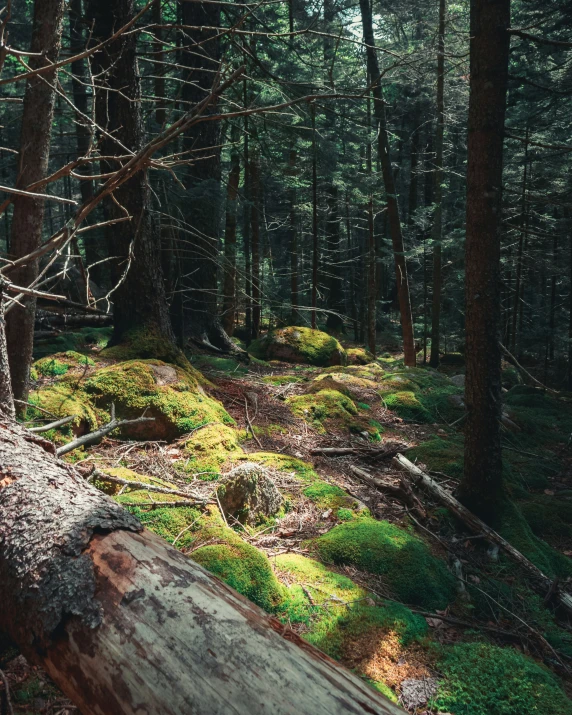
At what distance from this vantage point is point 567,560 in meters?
5.01

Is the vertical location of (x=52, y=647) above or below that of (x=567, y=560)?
above

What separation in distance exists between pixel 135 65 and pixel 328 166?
31.5 feet

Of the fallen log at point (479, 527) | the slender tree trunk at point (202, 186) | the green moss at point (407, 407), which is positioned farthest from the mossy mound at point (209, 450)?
the green moss at point (407, 407)

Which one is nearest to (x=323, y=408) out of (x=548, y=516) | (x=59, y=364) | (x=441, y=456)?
(x=441, y=456)

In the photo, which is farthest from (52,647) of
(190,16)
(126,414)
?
(190,16)

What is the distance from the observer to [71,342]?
9508 millimetres

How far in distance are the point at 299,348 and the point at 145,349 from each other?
633cm

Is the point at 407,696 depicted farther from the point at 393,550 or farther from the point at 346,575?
the point at 393,550

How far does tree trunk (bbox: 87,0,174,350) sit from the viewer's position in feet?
19.9

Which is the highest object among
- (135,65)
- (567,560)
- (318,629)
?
(135,65)

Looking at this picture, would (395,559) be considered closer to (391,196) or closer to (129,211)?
(129,211)

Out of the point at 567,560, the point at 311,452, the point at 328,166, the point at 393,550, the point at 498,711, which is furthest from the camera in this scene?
the point at 328,166

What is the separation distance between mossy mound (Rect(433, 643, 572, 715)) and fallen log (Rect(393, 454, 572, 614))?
1.18 m

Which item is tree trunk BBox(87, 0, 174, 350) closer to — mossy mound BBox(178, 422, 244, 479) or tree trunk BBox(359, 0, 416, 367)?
mossy mound BBox(178, 422, 244, 479)
